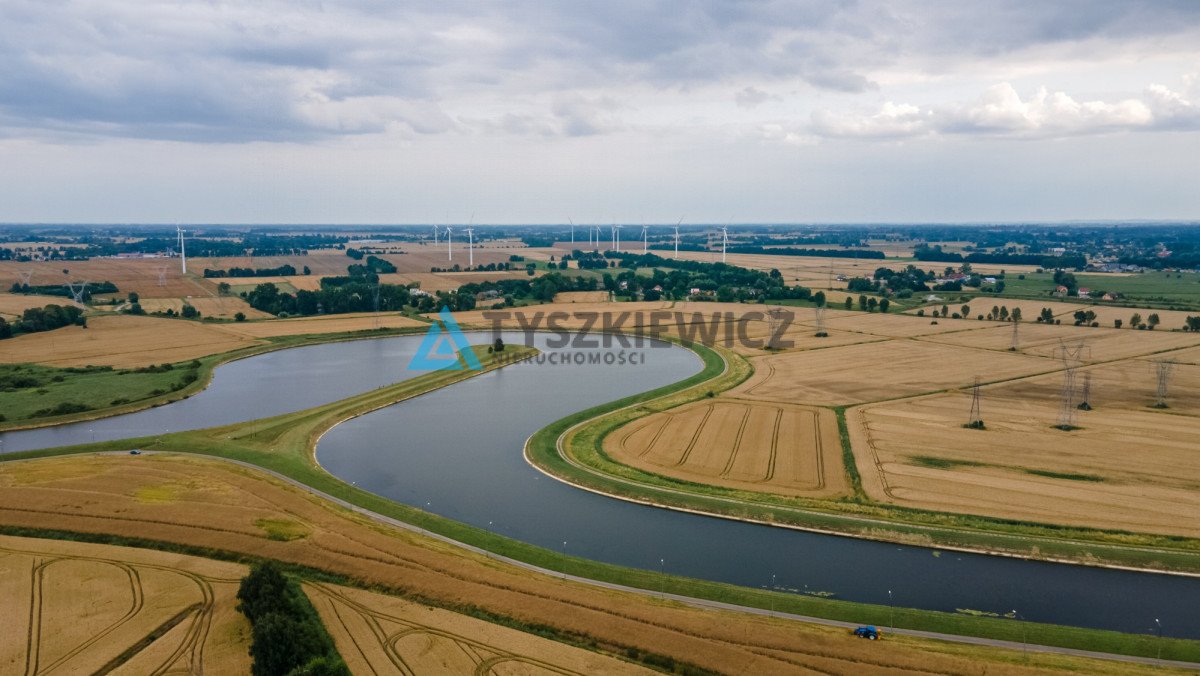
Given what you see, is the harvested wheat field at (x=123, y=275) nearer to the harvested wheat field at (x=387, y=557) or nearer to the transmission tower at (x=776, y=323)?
the harvested wheat field at (x=387, y=557)

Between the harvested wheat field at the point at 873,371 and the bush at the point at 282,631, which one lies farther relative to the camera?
the harvested wheat field at the point at 873,371

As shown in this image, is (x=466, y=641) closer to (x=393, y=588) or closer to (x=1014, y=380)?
(x=393, y=588)

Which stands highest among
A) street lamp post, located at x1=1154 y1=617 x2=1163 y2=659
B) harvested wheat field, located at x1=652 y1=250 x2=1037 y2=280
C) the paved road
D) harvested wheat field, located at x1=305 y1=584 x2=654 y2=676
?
harvested wheat field, located at x1=652 y1=250 x2=1037 y2=280

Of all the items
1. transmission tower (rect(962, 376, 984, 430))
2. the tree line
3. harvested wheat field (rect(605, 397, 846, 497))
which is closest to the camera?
harvested wheat field (rect(605, 397, 846, 497))

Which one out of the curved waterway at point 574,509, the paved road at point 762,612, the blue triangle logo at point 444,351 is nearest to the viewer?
the paved road at point 762,612

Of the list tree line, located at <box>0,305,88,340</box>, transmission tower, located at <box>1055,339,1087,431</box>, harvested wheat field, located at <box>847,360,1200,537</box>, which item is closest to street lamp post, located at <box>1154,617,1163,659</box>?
harvested wheat field, located at <box>847,360,1200,537</box>

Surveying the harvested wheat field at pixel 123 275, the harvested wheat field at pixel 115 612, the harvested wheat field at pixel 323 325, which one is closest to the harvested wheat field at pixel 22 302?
the harvested wheat field at pixel 123 275

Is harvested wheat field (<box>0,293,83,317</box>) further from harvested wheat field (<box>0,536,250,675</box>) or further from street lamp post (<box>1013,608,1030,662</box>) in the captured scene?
street lamp post (<box>1013,608,1030,662</box>)
